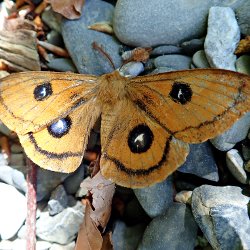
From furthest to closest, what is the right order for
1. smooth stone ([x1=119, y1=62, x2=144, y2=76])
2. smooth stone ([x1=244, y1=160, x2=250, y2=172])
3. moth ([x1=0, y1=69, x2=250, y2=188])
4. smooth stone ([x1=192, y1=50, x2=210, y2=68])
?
smooth stone ([x1=119, y1=62, x2=144, y2=76])
smooth stone ([x1=192, y1=50, x2=210, y2=68])
smooth stone ([x1=244, y1=160, x2=250, y2=172])
moth ([x1=0, y1=69, x2=250, y2=188])

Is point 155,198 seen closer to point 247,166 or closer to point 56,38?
point 247,166

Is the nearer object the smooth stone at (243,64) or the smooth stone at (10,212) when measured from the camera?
the smooth stone at (243,64)

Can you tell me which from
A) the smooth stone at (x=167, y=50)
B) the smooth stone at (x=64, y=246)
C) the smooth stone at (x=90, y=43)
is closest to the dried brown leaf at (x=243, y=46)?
the smooth stone at (x=167, y=50)

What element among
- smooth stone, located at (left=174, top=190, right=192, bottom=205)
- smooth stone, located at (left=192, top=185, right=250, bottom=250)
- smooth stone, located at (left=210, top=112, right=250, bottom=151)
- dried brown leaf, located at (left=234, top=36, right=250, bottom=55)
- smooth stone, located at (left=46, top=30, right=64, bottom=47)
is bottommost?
smooth stone, located at (left=174, top=190, right=192, bottom=205)

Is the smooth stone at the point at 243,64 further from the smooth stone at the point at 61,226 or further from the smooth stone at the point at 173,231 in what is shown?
the smooth stone at the point at 61,226

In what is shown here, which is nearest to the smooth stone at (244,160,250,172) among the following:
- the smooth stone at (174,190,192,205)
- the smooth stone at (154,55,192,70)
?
the smooth stone at (174,190,192,205)

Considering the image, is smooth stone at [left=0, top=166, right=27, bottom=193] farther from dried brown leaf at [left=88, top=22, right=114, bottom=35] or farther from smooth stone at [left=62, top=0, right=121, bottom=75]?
dried brown leaf at [left=88, top=22, right=114, bottom=35]
